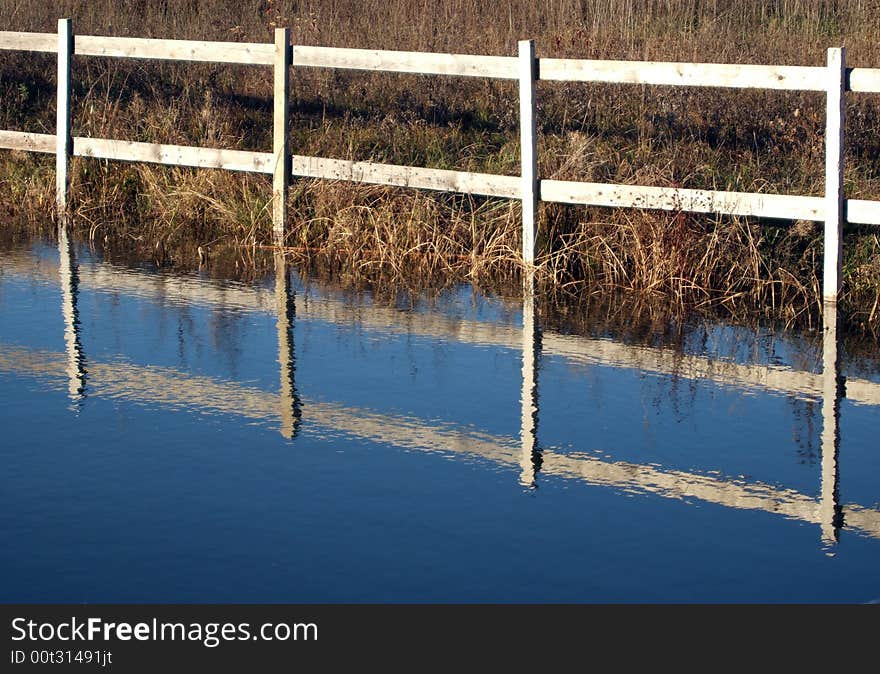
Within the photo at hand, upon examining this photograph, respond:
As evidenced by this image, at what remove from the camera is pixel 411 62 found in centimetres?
1115

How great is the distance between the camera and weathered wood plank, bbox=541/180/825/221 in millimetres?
9641

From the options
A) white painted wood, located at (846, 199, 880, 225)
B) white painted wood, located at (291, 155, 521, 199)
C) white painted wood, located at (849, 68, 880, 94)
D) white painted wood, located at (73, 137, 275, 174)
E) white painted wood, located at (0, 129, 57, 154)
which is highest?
white painted wood, located at (849, 68, 880, 94)

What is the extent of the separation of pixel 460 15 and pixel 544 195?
837 centimetres

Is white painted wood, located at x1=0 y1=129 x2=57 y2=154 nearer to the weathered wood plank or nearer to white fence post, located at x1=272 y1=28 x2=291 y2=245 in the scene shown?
white fence post, located at x1=272 y1=28 x2=291 y2=245

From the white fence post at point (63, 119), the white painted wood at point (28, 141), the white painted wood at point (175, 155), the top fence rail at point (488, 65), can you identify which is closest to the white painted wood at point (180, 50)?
the top fence rail at point (488, 65)

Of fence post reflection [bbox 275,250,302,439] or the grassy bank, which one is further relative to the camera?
the grassy bank

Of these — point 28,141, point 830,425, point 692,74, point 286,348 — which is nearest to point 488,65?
point 692,74

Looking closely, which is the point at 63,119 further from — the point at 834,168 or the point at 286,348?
the point at 834,168

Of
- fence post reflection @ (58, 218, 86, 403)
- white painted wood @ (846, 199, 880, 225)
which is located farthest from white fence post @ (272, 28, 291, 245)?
white painted wood @ (846, 199, 880, 225)

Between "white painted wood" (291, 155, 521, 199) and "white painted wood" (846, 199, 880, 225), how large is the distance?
2.43m

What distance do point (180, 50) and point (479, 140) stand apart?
3.00 metres

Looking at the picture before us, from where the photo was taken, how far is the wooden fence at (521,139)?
9.52 meters

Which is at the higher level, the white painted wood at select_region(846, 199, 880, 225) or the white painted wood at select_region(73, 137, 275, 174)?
the white painted wood at select_region(73, 137, 275, 174)

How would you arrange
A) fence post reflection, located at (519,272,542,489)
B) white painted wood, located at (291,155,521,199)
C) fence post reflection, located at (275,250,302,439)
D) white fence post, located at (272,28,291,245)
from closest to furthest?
fence post reflection, located at (519,272,542,489)
fence post reflection, located at (275,250,302,439)
white painted wood, located at (291,155,521,199)
white fence post, located at (272,28,291,245)
